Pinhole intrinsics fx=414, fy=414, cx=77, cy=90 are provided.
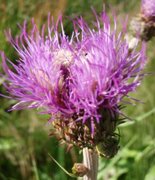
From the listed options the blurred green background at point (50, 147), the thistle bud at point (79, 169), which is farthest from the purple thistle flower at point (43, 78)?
the blurred green background at point (50, 147)

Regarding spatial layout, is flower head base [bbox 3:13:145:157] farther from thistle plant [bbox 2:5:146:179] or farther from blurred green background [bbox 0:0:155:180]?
blurred green background [bbox 0:0:155:180]

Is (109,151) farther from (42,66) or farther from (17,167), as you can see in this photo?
(17,167)

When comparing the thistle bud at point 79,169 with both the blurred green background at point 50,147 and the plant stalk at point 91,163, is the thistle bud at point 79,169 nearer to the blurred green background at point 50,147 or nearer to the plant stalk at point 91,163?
the plant stalk at point 91,163

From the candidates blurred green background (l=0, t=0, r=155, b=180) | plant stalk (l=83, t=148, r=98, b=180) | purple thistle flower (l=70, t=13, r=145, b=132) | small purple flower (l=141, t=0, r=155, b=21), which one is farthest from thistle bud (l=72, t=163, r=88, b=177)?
small purple flower (l=141, t=0, r=155, b=21)

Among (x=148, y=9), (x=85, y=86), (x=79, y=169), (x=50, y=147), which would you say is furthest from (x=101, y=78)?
(x=50, y=147)

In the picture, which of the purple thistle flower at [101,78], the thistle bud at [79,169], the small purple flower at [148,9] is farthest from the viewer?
the small purple flower at [148,9]

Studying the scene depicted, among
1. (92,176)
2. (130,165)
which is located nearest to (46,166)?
(130,165)

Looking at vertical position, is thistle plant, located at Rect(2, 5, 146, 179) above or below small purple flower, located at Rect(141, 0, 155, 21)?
below
